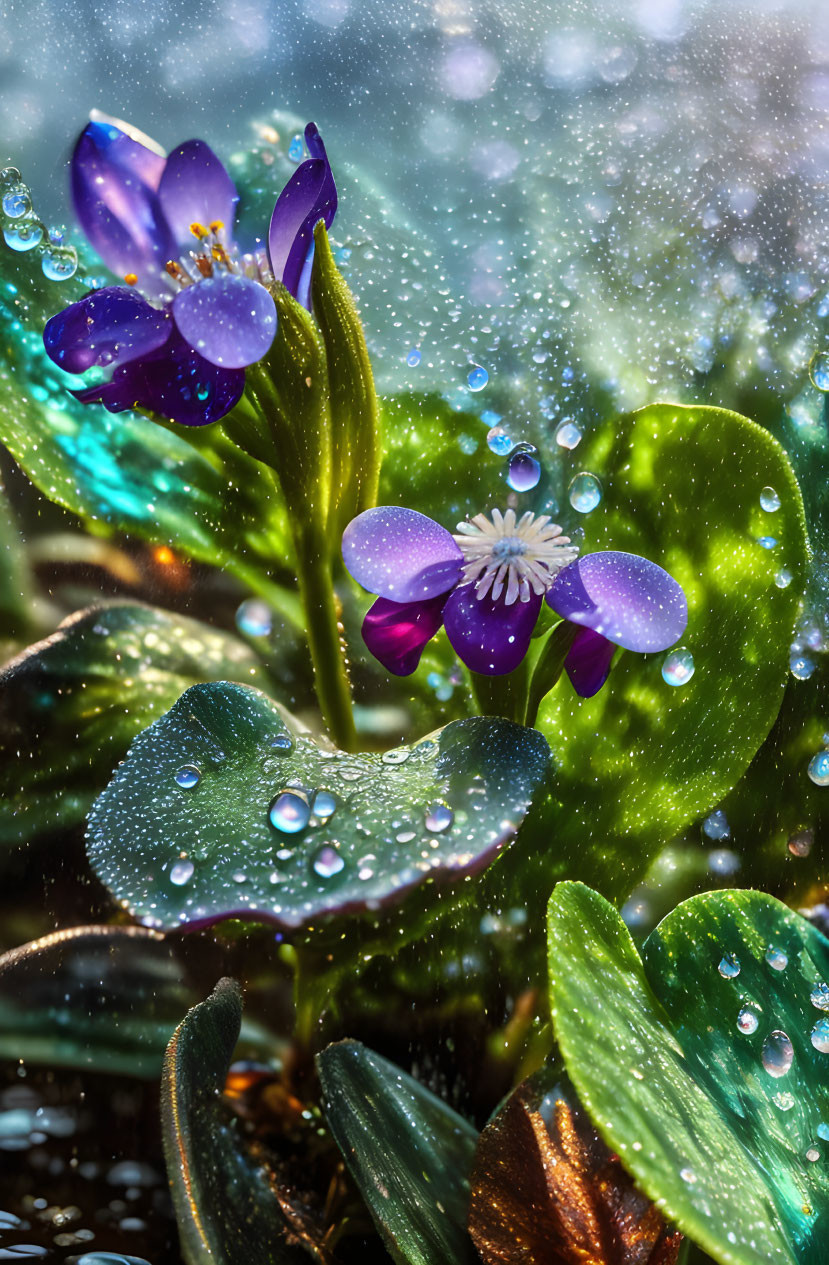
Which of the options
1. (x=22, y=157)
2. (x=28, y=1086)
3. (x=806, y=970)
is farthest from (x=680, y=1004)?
(x=22, y=157)

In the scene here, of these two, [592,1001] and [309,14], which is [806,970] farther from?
[309,14]

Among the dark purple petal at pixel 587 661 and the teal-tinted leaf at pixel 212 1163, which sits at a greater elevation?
the dark purple petal at pixel 587 661

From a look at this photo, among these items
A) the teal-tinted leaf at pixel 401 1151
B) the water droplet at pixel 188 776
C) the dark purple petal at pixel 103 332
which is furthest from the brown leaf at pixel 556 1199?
the dark purple petal at pixel 103 332

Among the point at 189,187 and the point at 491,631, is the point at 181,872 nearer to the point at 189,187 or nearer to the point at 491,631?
the point at 491,631

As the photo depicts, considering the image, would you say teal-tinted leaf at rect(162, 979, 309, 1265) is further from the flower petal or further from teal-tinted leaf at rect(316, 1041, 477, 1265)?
the flower petal

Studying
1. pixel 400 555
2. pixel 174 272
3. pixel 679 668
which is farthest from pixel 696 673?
pixel 174 272

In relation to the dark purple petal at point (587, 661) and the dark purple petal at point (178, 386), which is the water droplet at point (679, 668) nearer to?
the dark purple petal at point (587, 661)
